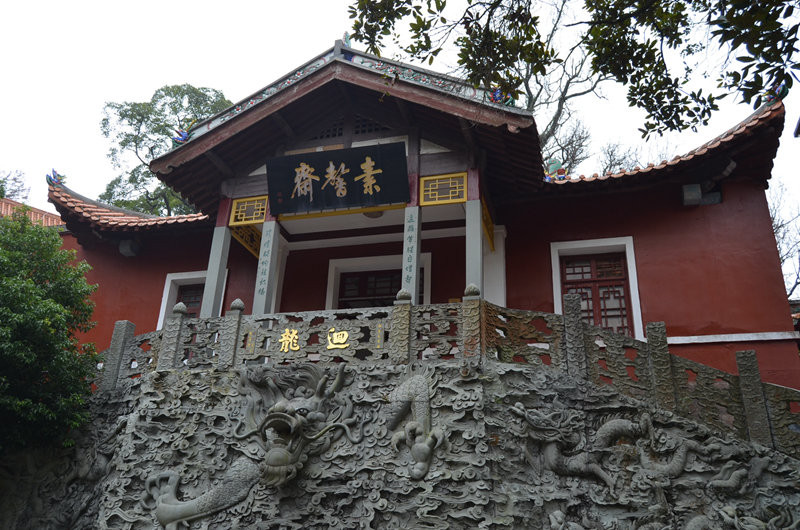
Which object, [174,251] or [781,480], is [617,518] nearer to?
[781,480]

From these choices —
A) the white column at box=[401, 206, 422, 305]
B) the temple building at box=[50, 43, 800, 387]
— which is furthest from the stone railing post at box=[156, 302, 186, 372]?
the white column at box=[401, 206, 422, 305]

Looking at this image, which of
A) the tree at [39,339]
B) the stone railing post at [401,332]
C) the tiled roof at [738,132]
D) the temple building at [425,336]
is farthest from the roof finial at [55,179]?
the tiled roof at [738,132]

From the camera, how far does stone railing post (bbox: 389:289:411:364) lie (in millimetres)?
7941

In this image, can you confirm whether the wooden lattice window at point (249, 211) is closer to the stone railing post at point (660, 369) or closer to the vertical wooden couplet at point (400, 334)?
the vertical wooden couplet at point (400, 334)

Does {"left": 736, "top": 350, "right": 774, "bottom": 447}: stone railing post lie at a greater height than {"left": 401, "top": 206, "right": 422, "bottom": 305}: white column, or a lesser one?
lesser

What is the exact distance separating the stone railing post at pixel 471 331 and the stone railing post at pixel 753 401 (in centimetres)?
281

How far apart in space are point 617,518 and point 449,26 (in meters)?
4.95

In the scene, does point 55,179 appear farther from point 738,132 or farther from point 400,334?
point 738,132

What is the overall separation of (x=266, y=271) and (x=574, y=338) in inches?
165

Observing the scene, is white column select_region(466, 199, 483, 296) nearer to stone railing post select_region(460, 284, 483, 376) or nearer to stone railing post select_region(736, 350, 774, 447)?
stone railing post select_region(460, 284, 483, 376)

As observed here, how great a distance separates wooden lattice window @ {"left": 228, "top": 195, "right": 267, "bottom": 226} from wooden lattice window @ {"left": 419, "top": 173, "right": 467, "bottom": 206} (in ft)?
7.77

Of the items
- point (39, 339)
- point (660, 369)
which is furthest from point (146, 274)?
point (660, 369)

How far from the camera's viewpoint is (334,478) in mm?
7477

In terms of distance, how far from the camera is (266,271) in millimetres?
9477
